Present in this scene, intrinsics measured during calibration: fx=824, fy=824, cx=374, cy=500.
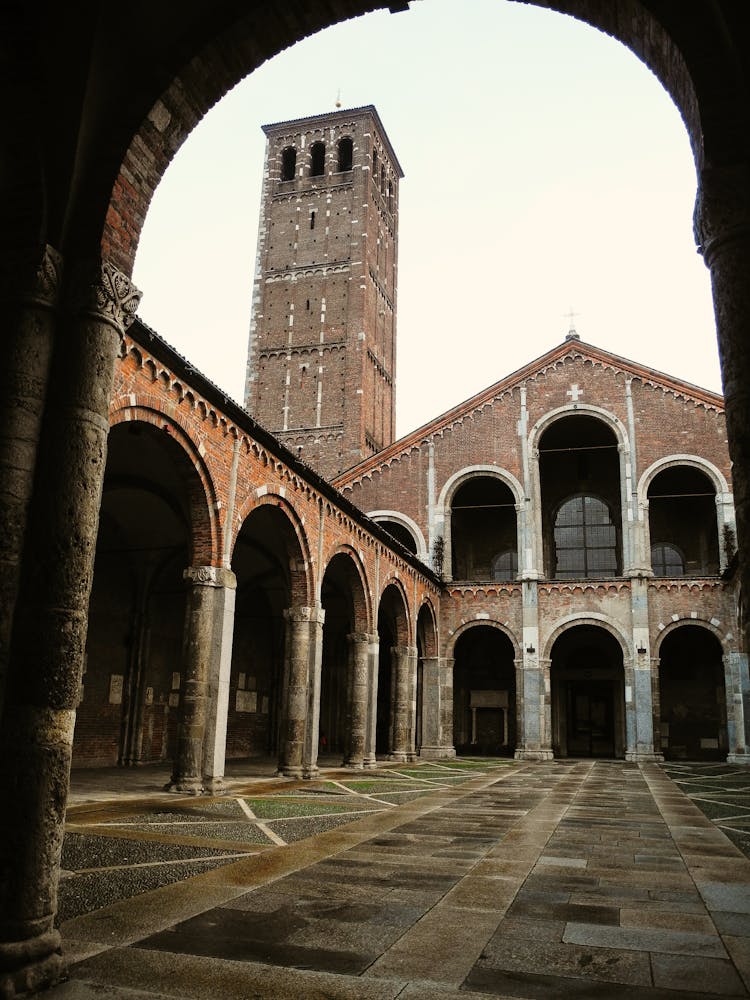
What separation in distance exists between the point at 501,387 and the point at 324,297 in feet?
Result: 48.4

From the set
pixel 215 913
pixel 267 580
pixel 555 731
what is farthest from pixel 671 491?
pixel 215 913

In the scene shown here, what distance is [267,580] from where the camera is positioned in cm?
2164

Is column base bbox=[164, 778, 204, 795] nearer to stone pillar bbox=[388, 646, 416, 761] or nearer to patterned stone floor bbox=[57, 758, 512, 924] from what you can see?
patterned stone floor bbox=[57, 758, 512, 924]

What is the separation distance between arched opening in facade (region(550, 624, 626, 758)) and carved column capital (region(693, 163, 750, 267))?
2379 centimetres

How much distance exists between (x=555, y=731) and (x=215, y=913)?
24341 millimetres

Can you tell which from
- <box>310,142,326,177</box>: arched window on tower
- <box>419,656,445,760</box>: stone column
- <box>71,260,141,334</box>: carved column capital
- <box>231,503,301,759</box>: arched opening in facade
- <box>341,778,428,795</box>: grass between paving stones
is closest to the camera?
<box>71,260,141,334</box>: carved column capital

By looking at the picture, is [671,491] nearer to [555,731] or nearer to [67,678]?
A: [555,731]

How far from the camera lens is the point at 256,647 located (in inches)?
905

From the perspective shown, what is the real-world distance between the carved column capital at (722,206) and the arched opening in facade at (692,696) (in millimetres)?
23691

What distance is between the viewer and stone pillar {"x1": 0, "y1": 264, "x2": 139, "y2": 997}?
11.0ft

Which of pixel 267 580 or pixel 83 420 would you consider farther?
pixel 267 580

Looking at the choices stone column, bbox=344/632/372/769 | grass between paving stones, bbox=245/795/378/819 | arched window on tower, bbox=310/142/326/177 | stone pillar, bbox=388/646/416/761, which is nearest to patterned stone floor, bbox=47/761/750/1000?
grass between paving stones, bbox=245/795/378/819

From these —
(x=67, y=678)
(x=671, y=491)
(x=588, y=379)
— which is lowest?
(x=67, y=678)

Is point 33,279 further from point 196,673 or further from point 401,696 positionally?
point 401,696
